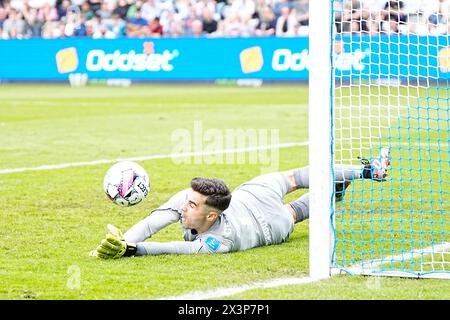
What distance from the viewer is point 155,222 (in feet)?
22.2

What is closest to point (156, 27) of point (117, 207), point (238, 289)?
point (117, 207)

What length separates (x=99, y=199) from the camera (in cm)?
934

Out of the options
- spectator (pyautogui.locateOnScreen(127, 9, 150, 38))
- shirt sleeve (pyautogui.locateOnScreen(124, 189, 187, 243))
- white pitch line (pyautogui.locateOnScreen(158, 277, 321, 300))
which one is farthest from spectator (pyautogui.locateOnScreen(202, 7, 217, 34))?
white pitch line (pyautogui.locateOnScreen(158, 277, 321, 300))

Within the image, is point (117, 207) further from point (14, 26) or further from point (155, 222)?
point (14, 26)

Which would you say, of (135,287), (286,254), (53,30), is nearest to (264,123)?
(286,254)

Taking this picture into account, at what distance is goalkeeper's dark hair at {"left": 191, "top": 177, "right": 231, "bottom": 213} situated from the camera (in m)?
6.61

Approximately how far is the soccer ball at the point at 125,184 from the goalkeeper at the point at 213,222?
0.59 meters

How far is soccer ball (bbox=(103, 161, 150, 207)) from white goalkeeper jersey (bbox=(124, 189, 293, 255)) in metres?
0.62

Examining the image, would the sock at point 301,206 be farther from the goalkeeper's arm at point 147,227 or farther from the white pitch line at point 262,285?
the goalkeeper's arm at point 147,227

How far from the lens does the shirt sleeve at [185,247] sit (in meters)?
6.64

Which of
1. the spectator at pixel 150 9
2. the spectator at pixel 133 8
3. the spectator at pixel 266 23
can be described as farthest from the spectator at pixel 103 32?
the spectator at pixel 266 23

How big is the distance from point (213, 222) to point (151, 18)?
21.8m

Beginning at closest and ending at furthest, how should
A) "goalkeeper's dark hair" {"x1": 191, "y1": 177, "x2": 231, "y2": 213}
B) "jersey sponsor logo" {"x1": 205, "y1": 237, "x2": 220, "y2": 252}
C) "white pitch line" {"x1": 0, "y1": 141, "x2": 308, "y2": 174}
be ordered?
"goalkeeper's dark hair" {"x1": 191, "y1": 177, "x2": 231, "y2": 213}, "jersey sponsor logo" {"x1": 205, "y1": 237, "x2": 220, "y2": 252}, "white pitch line" {"x1": 0, "y1": 141, "x2": 308, "y2": 174}

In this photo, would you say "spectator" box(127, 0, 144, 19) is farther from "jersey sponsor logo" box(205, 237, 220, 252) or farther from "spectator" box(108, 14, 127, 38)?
"jersey sponsor logo" box(205, 237, 220, 252)
